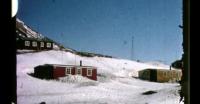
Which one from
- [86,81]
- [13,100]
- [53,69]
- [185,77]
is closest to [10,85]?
[13,100]

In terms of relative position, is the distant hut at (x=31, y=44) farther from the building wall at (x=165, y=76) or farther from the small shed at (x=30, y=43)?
the building wall at (x=165, y=76)

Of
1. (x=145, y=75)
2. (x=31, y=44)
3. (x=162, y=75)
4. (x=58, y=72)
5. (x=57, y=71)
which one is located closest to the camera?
(x=57, y=71)

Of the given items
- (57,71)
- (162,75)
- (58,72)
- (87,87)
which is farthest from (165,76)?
(57,71)

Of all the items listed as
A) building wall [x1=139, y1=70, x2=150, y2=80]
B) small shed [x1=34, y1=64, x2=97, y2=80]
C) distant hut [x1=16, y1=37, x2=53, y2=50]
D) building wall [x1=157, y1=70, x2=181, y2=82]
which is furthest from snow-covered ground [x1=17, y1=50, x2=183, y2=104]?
building wall [x1=139, y1=70, x2=150, y2=80]

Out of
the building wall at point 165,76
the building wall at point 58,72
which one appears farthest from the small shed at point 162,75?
the building wall at point 58,72

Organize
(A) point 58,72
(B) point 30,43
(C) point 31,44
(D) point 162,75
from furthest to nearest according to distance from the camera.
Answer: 1. (C) point 31,44
2. (D) point 162,75
3. (B) point 30,43
4. (A) point 58,72

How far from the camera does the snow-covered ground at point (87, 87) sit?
3328cm

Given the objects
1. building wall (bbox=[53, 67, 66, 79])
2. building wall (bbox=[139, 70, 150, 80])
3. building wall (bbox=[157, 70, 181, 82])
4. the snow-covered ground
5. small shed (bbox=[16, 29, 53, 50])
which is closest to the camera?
the snow-covered ground

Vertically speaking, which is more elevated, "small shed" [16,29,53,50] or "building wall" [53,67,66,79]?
"small shed" [16,29,53,50]

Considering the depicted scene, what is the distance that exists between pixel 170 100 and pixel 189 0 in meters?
28.5

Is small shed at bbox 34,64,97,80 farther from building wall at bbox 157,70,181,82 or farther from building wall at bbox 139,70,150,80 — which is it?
building wall at bbox 139,70,150,80

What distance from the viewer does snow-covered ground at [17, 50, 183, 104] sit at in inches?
1310

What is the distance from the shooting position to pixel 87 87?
4725cm

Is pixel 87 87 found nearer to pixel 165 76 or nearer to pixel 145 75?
pixel 165 76
